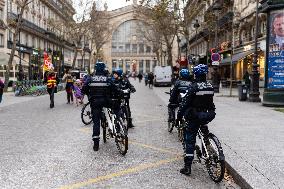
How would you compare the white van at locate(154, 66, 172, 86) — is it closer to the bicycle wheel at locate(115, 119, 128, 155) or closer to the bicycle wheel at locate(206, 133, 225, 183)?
the bicycle wheel at locate(115, 119, 128, 155)

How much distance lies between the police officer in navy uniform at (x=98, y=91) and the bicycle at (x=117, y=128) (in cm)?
26

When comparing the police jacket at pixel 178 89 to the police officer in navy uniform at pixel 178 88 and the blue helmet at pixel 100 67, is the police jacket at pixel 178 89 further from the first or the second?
the blue helmet at pixel 100 67

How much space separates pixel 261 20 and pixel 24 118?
78.7 feet

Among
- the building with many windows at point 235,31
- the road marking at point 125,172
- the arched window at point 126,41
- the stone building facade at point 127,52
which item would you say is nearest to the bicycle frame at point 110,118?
the road marking at point 125,172

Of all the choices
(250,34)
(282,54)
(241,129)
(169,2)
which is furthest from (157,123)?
(250,34)

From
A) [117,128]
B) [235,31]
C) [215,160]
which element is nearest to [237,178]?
[215,160]

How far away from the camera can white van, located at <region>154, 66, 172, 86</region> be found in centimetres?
4656

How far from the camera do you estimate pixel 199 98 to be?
6184mm

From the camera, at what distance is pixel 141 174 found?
6355 mm

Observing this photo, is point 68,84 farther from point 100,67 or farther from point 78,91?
point 100,67

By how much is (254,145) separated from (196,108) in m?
2.65

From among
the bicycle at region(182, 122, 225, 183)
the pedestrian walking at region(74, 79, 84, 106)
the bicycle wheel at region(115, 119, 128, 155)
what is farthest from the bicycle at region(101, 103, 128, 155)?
the pedestrian walking at region(74, 79, 84, 106)

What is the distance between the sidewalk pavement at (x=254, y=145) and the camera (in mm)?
5875

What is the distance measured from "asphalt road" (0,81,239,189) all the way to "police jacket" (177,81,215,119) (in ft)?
3.21
